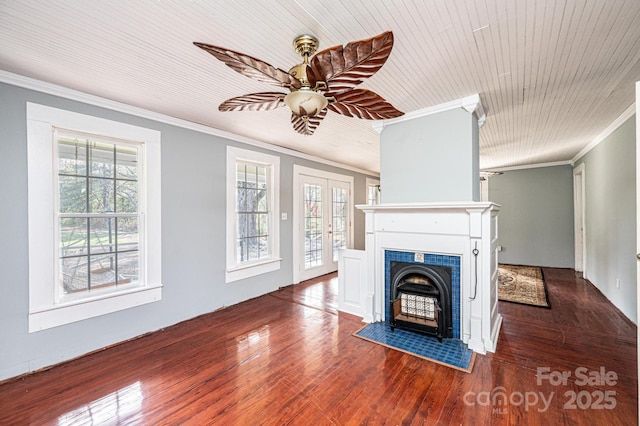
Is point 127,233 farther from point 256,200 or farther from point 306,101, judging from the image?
point 306,101

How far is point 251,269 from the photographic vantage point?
3.93m

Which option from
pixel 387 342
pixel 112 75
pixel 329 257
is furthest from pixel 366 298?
pixel 112 75

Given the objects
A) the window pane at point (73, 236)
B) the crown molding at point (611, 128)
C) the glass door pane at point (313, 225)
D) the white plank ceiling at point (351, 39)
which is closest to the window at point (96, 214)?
the window pane at point (73, 236)

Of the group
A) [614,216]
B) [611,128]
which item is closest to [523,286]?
[614,216]

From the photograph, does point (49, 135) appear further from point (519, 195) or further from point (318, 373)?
point (519, 195)

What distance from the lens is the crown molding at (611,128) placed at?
288 cm

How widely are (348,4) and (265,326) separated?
3001 mm

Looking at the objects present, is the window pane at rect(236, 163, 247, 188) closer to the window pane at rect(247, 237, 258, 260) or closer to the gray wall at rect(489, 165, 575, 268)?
the window pane at rect(247, 237, 258, 260)

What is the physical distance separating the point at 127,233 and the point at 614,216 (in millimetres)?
5920

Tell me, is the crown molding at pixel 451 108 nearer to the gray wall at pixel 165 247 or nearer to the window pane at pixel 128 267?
the gray wall at pixel 165 247

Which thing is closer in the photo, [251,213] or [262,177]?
[251,213]

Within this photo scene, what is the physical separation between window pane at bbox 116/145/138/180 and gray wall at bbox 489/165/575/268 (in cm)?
735

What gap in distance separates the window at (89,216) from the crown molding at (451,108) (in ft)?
8.63

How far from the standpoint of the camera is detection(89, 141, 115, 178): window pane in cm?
253
